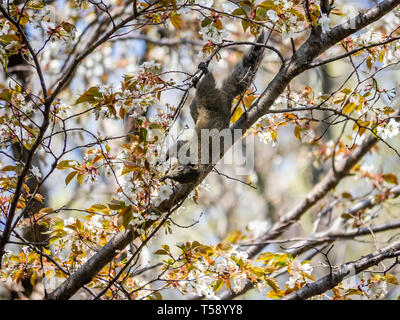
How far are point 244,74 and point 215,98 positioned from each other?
0.56 ft

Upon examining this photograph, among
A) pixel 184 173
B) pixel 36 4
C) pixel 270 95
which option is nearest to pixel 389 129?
pixel 270 95

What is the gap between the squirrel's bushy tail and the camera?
1.73m

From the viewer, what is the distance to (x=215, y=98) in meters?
1.71

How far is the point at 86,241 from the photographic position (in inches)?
73.9

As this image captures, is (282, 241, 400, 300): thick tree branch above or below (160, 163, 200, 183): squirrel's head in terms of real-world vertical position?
below

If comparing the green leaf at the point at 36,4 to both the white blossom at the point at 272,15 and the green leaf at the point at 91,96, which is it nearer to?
the green leaf at the point at 91,96

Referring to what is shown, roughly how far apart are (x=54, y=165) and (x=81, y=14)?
241 centimetres

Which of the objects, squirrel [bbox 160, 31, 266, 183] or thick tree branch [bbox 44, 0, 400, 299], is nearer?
thick tree branch [bbox 44, 0, 400, 299]

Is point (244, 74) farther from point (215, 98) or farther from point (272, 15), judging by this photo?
point (272, 15)

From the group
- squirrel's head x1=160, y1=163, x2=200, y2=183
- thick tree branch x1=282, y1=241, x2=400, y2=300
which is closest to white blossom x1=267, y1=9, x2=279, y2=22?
squirrel's head x1=160, y1=163, x2=200, y2=183

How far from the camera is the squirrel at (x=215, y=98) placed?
1687 mm

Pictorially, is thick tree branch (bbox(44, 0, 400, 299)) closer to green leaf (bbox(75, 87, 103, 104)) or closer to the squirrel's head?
the squirrel's head

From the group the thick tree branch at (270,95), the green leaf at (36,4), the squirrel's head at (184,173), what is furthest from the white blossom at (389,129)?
the green leaf at (36,4)

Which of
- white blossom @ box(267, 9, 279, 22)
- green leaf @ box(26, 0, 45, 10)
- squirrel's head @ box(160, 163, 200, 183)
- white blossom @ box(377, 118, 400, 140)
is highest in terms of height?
green leaf @ box(26, 0, 45, 10)
